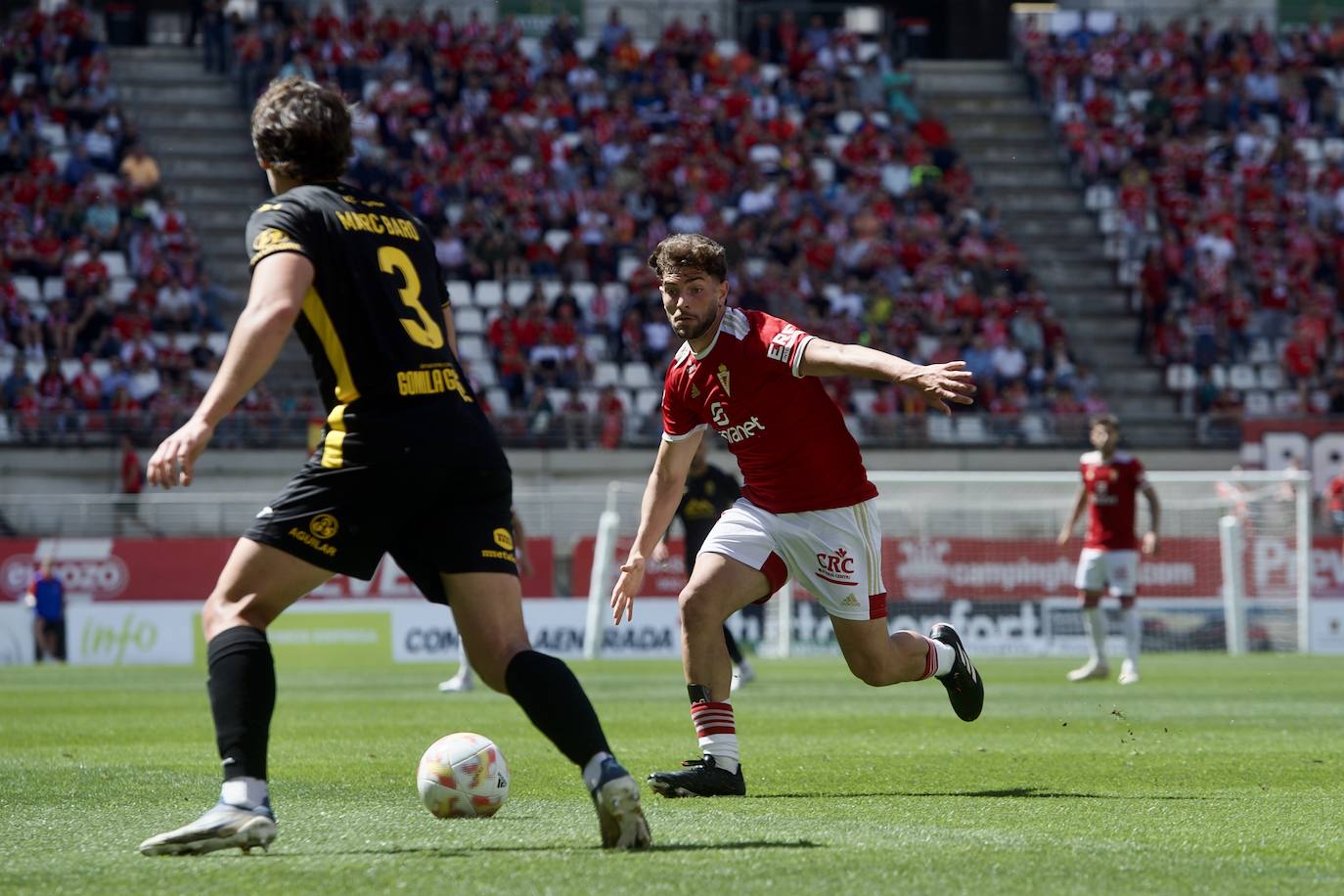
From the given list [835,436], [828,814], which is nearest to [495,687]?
[828,814]

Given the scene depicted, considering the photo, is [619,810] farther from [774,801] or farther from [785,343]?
[785,343]

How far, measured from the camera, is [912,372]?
612cm

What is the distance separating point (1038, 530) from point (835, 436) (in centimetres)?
1803

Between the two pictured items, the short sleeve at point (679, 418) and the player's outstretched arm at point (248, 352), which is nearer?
the player's outstretched arm at point (248, 352)

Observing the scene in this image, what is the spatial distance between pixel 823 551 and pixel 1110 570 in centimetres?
1011

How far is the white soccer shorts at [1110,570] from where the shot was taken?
17188 millimetres

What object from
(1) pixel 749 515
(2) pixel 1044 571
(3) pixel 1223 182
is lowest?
(2) pixel 1044 571

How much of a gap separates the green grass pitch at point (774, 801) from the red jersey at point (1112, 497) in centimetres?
214

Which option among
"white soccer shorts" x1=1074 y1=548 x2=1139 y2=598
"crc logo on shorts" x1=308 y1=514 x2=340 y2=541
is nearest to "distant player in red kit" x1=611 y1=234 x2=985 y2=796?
"crc logo on shorts" x1=308 y1=514 x2=340 y2=541

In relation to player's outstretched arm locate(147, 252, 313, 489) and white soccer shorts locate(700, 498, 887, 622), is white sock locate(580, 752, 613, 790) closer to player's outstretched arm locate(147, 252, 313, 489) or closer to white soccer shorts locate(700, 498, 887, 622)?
player's outstretched arm locate(147, 252, 313, 489)

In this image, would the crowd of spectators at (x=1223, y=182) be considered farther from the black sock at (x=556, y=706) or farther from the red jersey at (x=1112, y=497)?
the black sock at (x=556, y=706)

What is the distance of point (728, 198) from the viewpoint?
3238cm

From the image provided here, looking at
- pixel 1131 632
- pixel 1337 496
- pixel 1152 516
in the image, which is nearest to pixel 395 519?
pixel 1152 516

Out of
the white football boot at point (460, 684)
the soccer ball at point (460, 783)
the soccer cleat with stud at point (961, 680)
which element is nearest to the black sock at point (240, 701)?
the soccer ball at point (460, 783)
